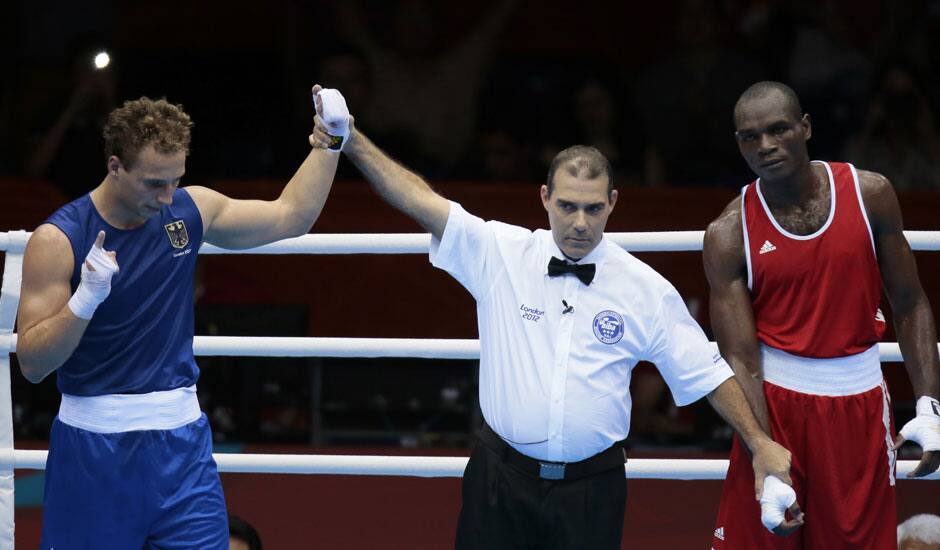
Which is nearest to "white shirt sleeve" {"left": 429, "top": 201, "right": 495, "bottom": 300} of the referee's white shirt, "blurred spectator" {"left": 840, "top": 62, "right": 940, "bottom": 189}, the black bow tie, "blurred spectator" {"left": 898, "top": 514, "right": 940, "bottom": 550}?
the referee's white shirt

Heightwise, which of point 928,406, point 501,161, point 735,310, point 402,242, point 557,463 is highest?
point 501,161

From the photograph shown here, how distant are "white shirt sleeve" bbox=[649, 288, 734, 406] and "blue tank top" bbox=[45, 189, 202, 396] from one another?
1106 millimetres

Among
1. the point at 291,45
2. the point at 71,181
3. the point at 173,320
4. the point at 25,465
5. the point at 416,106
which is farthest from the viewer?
the point at 291,45

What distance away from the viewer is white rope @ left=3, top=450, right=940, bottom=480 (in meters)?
3.75

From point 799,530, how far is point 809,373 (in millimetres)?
375

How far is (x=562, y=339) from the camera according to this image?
10.2ft

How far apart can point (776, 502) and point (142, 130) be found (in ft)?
5.33

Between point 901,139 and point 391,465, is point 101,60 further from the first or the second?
Answer: point 901,139

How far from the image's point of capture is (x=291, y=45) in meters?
7.46

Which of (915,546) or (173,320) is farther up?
(173,320)

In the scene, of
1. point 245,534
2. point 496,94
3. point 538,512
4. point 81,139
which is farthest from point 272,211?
point 496,94

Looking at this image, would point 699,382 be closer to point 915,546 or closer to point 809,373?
point 809,373

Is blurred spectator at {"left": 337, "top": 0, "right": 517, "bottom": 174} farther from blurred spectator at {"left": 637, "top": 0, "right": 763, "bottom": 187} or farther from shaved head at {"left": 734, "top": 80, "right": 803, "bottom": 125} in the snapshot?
shaved head at {"left": 734, "top": 80, "right": 803, "bottom": 125}

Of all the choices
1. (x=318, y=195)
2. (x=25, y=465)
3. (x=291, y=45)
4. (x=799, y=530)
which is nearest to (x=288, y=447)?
(x=25, y=465)
